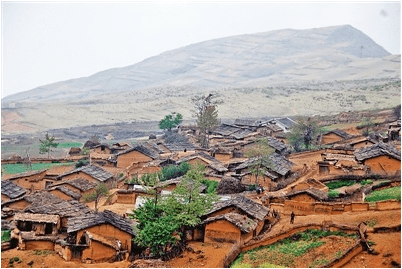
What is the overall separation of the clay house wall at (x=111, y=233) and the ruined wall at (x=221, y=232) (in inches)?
124

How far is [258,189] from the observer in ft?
108

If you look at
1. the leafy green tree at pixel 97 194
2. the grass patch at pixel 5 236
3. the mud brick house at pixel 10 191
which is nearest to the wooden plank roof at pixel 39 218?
the grass patch at pixel 5 236

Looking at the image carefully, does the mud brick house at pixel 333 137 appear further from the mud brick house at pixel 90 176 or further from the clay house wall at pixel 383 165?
the mud brick house at pixel 90 176

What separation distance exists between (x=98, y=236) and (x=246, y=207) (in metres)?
6.37

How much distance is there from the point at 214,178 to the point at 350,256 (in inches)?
735

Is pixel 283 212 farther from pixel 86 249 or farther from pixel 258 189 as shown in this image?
pixel 86 249

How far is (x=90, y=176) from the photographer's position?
126ft

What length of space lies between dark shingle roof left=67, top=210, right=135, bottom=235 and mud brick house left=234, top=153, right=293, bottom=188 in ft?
39.2

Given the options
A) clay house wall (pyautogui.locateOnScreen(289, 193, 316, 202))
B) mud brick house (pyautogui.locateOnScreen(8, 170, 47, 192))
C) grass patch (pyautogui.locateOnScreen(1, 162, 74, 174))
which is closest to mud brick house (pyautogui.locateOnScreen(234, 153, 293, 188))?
clay house wall (pyautogui.locateOnScreen(289, 193, 316, 202))

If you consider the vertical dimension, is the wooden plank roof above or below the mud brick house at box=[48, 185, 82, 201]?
above

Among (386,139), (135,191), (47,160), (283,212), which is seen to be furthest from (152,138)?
(283,212)

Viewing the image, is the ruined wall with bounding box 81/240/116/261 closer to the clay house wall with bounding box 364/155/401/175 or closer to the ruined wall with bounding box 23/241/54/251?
the ruined wall with bounding box 23/241/54/251

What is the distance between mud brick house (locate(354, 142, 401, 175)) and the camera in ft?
107

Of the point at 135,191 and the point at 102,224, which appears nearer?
the point at 102,224
